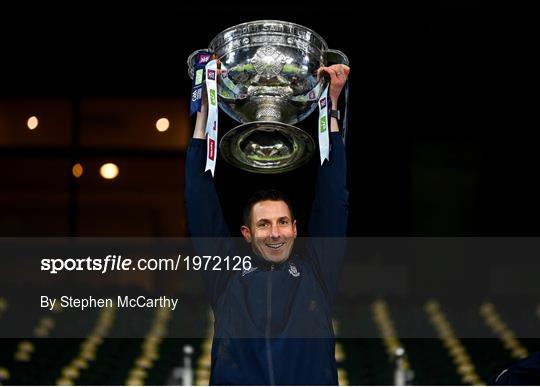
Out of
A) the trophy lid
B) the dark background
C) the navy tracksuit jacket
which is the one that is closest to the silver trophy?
the trophy lid

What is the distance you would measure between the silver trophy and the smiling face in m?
0.13

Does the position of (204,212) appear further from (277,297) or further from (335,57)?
(335,57)

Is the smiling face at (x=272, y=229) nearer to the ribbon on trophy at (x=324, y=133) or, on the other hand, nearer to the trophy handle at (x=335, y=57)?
the ribbon on trophy at (x=324, y=133)

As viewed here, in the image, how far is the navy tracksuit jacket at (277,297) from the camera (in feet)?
10.7

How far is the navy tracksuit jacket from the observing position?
10.7 feet

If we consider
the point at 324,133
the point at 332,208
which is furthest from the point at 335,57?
the point at 332,208

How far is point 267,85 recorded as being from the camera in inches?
133

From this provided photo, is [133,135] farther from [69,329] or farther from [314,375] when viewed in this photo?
[314,375]

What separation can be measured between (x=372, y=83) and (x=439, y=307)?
166 cm

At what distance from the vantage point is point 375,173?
7758mm

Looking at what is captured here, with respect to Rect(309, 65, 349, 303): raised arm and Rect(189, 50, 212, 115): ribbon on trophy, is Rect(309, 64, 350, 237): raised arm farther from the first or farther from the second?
Rect(189, 50, 212, 115): ribbon on trophy

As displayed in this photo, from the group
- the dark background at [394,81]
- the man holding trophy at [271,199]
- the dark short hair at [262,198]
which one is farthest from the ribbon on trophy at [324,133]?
the dark background at [394,81]

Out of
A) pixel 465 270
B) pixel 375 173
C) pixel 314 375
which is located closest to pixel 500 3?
pixel 375 173

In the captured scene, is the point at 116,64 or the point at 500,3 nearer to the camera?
the point at 500,3
